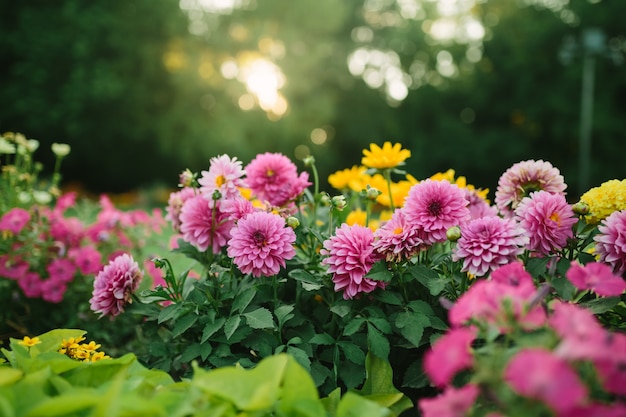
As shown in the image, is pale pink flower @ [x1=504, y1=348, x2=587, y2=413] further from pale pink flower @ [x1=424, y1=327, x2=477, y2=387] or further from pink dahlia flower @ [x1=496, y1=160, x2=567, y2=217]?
pink dahlia flower @ [x1=496, y1=160, x2=567, y2=217]

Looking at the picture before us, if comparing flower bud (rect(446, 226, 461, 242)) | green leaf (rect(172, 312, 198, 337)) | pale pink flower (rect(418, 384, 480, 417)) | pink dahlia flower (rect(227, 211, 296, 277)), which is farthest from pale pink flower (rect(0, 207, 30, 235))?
pale pink flower (rect(418, 384, 480, 417))

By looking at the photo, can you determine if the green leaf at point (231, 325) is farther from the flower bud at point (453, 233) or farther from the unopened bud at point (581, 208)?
the unopened bud at point (581, 208)

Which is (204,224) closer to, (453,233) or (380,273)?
(380,273)

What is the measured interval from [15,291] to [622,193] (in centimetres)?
229

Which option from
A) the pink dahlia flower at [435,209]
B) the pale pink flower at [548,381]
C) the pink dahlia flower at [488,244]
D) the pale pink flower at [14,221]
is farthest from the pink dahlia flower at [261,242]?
the pale pink flower at [14,221]

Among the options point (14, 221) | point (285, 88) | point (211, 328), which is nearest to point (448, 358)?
point (211, 328)

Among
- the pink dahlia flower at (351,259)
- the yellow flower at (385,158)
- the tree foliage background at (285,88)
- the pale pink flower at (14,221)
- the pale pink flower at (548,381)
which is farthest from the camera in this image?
the tree foliage background at (285,88)

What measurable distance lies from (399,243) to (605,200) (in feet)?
1.70

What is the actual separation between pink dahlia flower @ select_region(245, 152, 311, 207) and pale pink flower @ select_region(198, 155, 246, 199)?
120mm

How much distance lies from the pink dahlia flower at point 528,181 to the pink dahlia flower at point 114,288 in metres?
1.06

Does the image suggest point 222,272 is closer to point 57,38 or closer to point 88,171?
point 57,38

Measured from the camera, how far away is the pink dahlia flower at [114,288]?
1556 mm

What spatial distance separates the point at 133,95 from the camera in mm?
13219

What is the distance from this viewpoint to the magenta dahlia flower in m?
1.35
